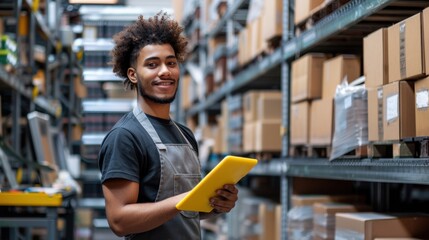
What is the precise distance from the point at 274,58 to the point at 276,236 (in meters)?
1.33

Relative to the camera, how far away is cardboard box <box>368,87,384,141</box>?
345cm

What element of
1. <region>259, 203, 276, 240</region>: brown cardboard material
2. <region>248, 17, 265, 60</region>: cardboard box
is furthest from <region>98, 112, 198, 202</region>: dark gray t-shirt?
<region>248, 17, 265, 60</region>: cardboard box

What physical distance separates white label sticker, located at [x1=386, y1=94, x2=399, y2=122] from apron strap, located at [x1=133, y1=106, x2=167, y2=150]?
1.03 metres

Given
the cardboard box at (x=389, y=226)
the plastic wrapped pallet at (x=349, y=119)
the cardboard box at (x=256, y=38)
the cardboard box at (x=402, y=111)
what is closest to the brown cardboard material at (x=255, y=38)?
the cardboard box at (x=256, y=38)

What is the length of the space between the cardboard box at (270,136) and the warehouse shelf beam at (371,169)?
1071mm

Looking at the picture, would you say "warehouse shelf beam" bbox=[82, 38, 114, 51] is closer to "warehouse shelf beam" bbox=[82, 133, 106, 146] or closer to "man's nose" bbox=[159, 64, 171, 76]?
Result: "warehouse shelf beam" bbox=[82, 133, 106, 146]

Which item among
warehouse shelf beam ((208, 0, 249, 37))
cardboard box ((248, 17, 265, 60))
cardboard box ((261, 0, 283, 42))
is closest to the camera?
cardboard box ((261, 0, 283, 42))

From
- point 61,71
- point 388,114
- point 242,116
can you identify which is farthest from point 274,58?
point 61,71

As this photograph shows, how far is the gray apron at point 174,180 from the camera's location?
9.29 feet

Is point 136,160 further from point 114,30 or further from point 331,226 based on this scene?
point 114,30

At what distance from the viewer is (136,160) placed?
2752 mm

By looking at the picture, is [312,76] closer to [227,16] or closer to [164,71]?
[164,71]

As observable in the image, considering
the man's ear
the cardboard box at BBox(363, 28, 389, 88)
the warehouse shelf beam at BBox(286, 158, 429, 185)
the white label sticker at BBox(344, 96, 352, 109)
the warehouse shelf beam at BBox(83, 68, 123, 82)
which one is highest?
the warehouse shelf beam at BBox(83, 68, 123, 82)

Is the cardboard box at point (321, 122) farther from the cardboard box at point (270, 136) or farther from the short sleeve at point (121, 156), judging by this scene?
the short sleeve at point (121, 156)
